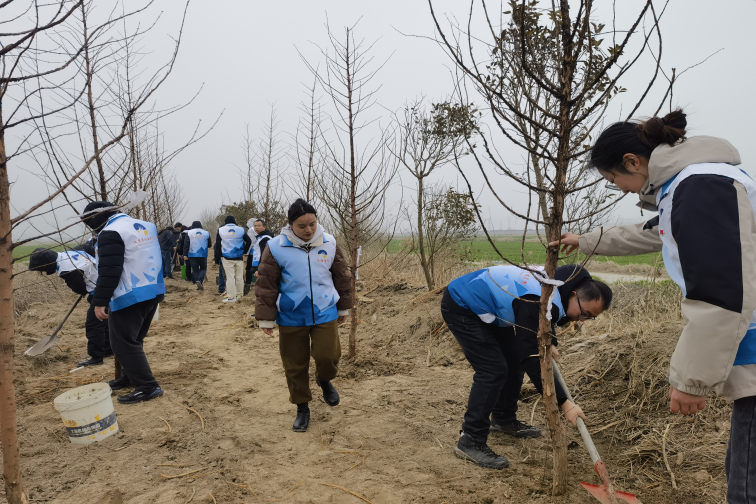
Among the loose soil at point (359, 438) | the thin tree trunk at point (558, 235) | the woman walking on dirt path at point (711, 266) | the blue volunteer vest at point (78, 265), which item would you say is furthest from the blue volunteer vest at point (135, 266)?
the woman walking on dirt path at point (711, 266)

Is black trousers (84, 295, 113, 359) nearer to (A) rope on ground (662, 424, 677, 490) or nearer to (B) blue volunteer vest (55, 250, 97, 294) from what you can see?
(B) blue volunteer vest (55, 250, 97, 294)

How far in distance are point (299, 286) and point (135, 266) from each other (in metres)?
1.52

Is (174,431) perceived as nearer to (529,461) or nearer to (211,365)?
(211,365)

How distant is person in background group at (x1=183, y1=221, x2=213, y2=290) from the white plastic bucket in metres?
7.73

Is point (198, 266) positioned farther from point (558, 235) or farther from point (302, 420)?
point (558, 235)

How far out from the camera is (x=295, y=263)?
3369 mm

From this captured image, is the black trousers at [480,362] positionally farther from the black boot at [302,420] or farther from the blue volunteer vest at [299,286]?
the black boot at [302,420]

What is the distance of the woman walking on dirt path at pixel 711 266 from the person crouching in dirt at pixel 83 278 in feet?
15.0

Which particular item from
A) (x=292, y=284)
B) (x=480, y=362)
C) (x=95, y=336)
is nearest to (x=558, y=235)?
(x=480, y=362)

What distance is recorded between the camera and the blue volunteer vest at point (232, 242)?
923 cm

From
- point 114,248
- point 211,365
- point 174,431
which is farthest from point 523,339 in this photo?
point 211,365

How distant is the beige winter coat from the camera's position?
1268 millimetres

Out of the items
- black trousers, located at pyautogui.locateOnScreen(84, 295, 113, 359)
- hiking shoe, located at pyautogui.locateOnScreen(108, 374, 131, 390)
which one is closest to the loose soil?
black trousers, located at pyautogui.locateOnScreen(84, 295, 113, 359)

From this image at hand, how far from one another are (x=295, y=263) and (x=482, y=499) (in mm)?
1995
